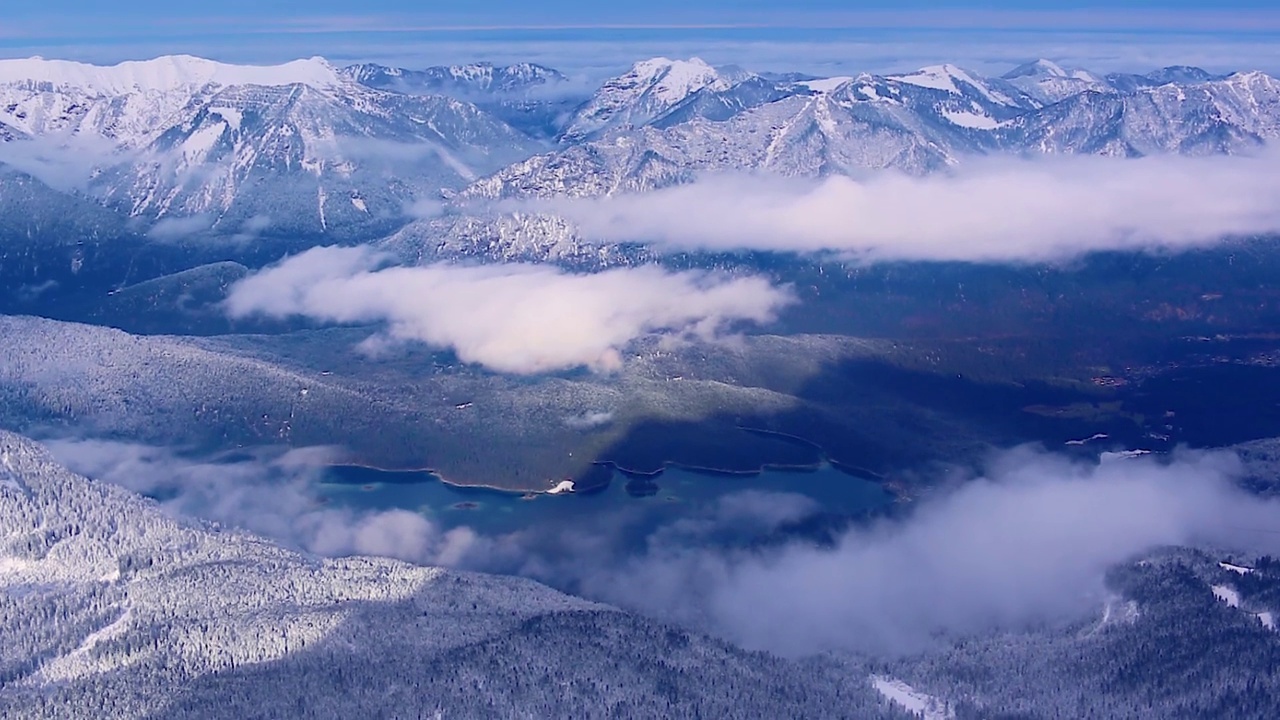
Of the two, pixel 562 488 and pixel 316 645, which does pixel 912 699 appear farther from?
pixel 562 488

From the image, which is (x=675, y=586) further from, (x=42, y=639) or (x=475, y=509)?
(x=42, y=639)

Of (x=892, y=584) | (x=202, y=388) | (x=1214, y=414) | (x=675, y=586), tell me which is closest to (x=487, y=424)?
(x=202, y=388)

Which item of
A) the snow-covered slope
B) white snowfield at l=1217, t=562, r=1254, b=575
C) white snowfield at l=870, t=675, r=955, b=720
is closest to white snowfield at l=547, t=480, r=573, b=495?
the snow-covered slope

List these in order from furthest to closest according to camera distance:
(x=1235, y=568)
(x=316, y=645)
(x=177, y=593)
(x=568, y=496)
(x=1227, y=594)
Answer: (x=568, y=496) < (x=1235, y=568) < (x=1227, y=594) < (x=177, y=593) < (x=316, y=645)

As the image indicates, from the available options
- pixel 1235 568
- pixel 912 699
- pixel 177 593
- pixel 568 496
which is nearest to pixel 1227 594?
pixel 1235 568

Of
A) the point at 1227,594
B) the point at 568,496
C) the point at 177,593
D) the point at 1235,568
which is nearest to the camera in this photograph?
the point at 177,593

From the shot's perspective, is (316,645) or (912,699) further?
(316,645)

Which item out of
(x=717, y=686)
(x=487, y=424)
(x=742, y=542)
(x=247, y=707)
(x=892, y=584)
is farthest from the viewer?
(x=487, y=424)

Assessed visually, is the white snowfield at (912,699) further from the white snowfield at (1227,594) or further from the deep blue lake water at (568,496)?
the deep blue lake water at (568,496)

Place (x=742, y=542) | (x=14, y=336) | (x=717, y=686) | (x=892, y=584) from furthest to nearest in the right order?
(x=14, y=336) → (x=742, y=542) → (x=892, y=584) → (x=717, y=686)

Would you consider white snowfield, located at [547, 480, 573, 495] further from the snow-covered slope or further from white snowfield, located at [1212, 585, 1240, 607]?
white snowfield, located at [1212, 585, 1240, 607]

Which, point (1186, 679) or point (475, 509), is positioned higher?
point (1186, 679)
